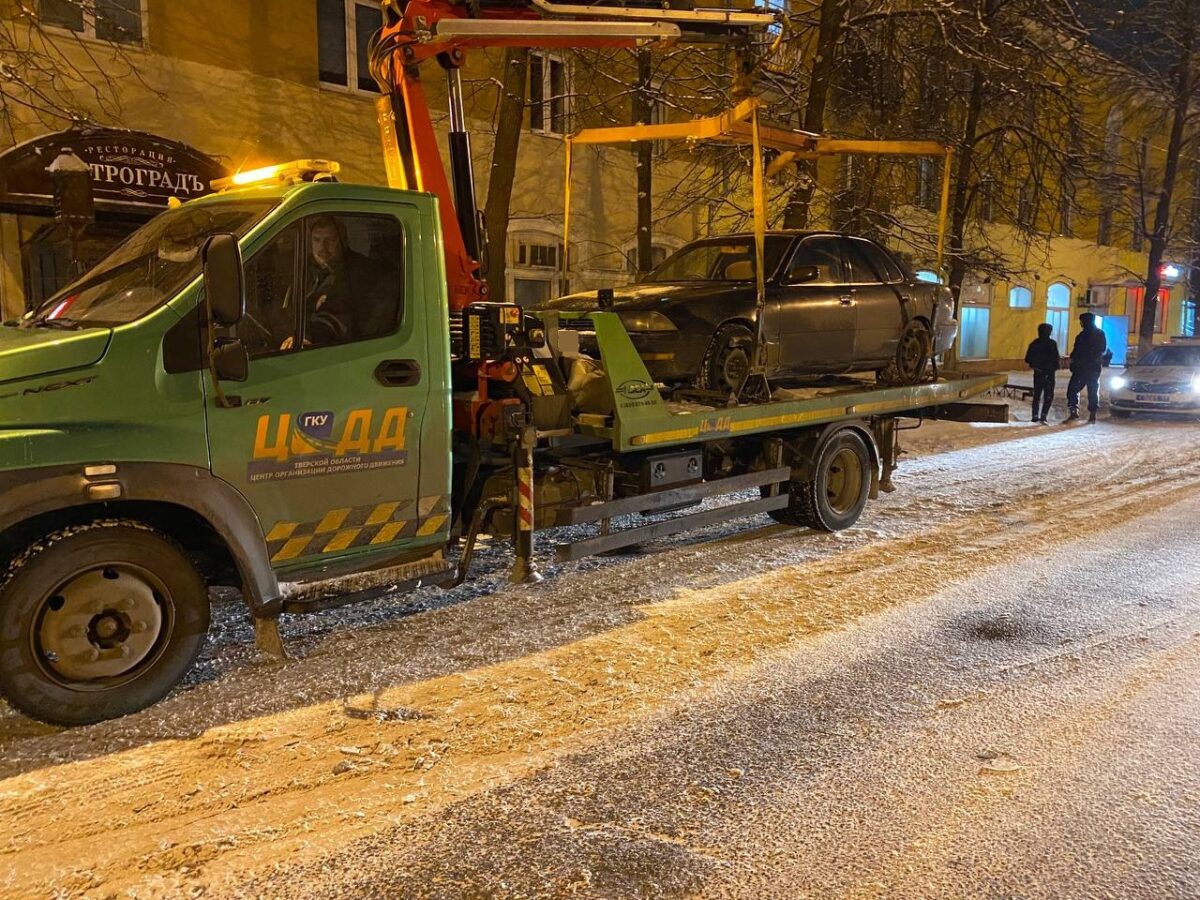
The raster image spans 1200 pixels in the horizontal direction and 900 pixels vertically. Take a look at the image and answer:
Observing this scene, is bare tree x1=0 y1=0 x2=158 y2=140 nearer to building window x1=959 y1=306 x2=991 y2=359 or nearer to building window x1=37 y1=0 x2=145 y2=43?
building window x1=37 y1=0 x2=145 y2=43

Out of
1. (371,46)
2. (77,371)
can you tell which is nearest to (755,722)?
(77,371)

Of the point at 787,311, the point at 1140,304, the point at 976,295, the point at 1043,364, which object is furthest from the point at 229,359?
the point at 1140,304

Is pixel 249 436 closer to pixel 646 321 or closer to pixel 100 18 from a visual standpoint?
pixel 646 321

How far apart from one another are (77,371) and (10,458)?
0.45m

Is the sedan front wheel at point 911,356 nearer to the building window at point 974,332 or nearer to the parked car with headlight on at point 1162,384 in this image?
the parked car with headlight on at point 1162,384

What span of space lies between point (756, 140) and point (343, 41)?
917 centimetres

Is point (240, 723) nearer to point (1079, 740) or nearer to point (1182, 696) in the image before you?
point (1079, 740)

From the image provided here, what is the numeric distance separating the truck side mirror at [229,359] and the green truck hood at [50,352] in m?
0.45

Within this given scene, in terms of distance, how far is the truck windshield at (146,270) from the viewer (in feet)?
13.9

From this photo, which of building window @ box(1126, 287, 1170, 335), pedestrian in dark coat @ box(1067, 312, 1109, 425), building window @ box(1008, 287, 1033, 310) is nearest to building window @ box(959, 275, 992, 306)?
building window @ box(1008, 287, 1033, 310)

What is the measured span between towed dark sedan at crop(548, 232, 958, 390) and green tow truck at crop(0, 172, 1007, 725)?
1.47 metres

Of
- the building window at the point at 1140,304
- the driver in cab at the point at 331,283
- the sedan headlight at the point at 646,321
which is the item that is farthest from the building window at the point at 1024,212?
the building window at the point at 1140,304

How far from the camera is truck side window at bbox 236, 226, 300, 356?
14.2 ft

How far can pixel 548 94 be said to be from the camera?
15484mm
